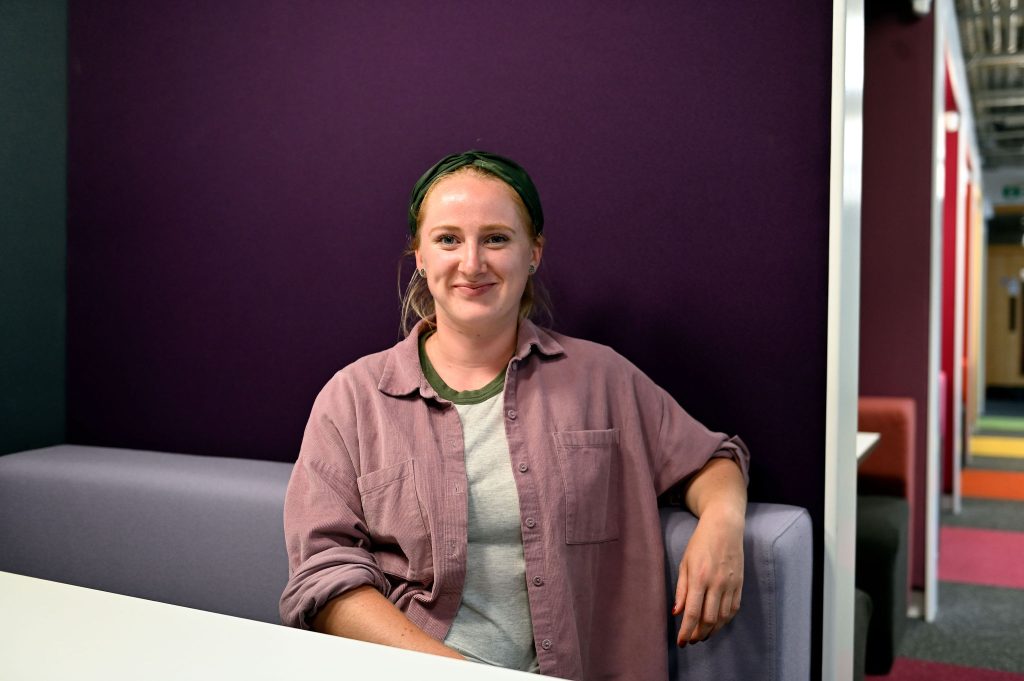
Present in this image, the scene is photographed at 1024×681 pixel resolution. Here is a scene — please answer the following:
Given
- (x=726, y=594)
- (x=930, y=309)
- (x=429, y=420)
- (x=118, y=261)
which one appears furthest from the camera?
(x=930, y=309)

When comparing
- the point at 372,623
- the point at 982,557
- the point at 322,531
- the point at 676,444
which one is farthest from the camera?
the point at 982,557

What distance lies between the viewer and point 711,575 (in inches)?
62.5

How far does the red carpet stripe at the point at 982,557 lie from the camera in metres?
4.55

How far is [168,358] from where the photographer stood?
275 cm

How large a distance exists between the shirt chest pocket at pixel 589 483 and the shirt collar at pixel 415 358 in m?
0.20

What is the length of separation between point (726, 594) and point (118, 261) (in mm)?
2161

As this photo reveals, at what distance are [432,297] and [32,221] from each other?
152 centimetres

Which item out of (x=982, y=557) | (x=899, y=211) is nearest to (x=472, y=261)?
(x=899, y=211)

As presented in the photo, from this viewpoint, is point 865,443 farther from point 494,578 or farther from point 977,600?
point 494,578

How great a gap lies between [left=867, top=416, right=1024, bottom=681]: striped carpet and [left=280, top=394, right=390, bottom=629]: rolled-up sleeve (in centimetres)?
244

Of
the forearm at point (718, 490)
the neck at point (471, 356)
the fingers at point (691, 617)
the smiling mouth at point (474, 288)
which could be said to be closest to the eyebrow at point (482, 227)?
the smiling mouth at point (474, 288)

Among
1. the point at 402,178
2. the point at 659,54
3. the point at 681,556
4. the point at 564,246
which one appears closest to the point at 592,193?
the point at 564,246

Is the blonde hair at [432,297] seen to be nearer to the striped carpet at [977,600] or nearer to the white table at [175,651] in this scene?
the white table at [175,651]

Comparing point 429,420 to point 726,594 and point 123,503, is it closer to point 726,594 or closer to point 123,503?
point 726,594
